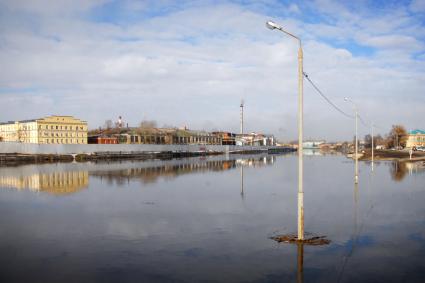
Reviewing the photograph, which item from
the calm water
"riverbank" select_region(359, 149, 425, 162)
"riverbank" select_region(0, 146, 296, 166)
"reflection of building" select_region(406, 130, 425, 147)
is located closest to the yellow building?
"riverbank" select_region(0, 146, 296, 166)

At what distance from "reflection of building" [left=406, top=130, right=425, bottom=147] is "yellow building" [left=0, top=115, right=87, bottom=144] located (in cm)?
11406

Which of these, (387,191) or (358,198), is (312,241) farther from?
(387,191)

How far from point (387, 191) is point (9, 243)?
23977mm

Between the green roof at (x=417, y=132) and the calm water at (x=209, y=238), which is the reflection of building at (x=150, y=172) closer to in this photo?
the calm water at (x=209, y=238)

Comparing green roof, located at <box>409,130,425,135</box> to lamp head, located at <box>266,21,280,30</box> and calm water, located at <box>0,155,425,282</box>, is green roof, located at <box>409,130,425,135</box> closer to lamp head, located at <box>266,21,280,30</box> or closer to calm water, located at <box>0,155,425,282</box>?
calm water, located at <box>0,155,425,282</box>

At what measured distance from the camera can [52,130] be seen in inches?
4218

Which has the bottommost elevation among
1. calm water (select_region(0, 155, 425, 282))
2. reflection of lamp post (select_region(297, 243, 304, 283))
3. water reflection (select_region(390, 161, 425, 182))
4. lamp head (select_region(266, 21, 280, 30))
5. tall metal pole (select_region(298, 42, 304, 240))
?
water reflection (select_region(390, 161, 425, 182))

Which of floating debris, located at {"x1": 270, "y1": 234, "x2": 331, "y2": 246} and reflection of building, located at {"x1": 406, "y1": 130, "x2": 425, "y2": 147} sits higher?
reflection of building, located at {"x1": 406, "y1": 130, "x2": 425, "y2": 147}

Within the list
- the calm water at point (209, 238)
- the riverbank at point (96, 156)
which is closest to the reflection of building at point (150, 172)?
the calm water at point (209, 238)

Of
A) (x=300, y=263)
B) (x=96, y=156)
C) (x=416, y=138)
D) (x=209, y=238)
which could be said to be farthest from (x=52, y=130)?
(x=416, y=138)

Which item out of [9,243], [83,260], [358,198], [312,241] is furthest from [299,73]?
[358,198]

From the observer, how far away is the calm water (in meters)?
10.7

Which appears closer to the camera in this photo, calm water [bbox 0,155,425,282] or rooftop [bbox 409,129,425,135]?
calm water [bbox 0,155,425,282]

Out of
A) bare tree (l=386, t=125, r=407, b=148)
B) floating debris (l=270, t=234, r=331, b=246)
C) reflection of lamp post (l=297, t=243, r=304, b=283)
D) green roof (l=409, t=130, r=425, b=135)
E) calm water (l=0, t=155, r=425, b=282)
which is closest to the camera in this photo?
reflection of lamp post (l=297, t=243, r=304, b=283)
